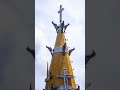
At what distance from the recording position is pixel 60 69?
45.2 metres

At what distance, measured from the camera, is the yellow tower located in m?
44.4

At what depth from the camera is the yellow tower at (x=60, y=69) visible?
146 ft

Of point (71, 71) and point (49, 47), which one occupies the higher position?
point (49, 47)

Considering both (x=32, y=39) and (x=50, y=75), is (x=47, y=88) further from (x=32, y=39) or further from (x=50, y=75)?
→ (x=32, y=39)

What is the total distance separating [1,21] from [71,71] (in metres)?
28.6
